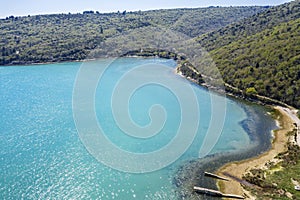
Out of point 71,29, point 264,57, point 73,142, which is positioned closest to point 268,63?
point 264,57

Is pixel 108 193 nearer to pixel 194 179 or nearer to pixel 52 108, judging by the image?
pixel 194 179

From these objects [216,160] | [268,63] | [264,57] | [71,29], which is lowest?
[216,160]

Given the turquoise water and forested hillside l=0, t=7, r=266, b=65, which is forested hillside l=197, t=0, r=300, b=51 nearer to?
the turquoise water

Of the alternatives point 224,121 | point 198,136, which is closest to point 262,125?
point 224,121

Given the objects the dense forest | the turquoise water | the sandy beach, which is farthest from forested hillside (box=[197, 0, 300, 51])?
the sandy beach

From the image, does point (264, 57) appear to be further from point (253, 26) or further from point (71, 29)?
point (71, 29)

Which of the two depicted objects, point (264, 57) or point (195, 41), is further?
point (195, 41)
